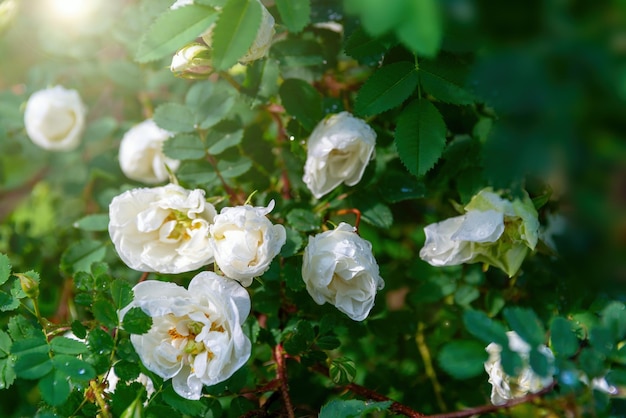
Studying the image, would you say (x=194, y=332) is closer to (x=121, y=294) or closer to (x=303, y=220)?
(x=121, y=294)

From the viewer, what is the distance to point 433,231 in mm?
946

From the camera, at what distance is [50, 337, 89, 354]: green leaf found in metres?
0.78

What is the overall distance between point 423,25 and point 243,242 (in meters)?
0.36

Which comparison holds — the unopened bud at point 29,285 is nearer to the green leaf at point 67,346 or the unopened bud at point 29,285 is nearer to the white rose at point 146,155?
the green leaf at point 67,346

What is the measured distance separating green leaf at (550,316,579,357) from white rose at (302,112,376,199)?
38cm

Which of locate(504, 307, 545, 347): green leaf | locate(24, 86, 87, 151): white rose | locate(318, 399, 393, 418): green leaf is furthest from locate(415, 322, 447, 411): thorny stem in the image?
locate(24, 86, 87, 151): white rose

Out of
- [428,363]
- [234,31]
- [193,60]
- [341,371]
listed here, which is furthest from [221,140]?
[428,363]

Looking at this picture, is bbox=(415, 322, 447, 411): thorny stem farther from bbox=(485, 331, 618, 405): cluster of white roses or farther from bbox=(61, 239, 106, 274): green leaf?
bbox=(61, 239, 106, 274): green leaf

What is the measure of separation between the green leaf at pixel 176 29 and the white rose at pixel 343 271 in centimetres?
31

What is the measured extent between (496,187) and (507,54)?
0.16 metres

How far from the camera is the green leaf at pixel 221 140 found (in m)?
1.07

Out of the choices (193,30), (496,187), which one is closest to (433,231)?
(496,187)

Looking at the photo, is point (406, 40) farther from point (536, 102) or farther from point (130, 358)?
point (130, 358)

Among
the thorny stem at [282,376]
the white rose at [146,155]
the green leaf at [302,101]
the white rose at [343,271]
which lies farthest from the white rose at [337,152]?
the white rose at [146,155]
